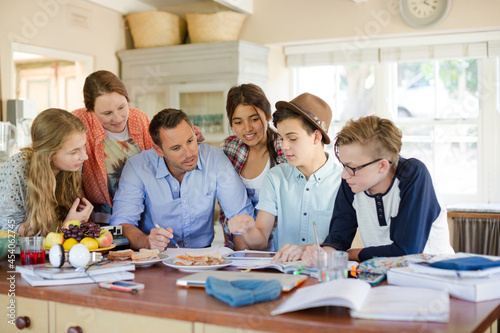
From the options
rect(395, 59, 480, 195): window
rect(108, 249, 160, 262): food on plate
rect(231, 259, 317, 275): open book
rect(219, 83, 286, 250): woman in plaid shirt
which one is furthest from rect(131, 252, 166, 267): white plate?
rect(395, 59, 480, 195): window

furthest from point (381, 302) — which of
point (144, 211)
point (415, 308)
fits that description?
point (144, 211)

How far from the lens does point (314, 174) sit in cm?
236

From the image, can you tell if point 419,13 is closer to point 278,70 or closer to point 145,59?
point 278,70

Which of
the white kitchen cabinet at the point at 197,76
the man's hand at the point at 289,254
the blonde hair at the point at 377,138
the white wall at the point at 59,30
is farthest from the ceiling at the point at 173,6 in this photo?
the man's hand at the point at 289,254

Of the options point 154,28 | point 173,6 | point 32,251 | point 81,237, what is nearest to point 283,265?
point 81,237

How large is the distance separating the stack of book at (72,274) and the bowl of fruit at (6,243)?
201 millimetres

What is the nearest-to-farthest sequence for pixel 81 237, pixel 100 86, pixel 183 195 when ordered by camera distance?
1. pixel 81 237
2. pixel 183 195
3. pixel 100 86

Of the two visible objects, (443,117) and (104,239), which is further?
(443,117)

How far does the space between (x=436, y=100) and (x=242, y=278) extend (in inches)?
157

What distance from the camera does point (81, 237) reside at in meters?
1.96

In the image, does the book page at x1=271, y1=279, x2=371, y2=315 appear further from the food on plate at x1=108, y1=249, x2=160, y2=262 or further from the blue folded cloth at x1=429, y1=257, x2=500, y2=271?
the food on plate at x1=108, y1=249, x2=160, y2=262

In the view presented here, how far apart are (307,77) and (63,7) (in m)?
2.47

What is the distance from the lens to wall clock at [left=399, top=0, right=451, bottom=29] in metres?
4.39

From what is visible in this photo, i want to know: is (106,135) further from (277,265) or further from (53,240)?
(277,265)
